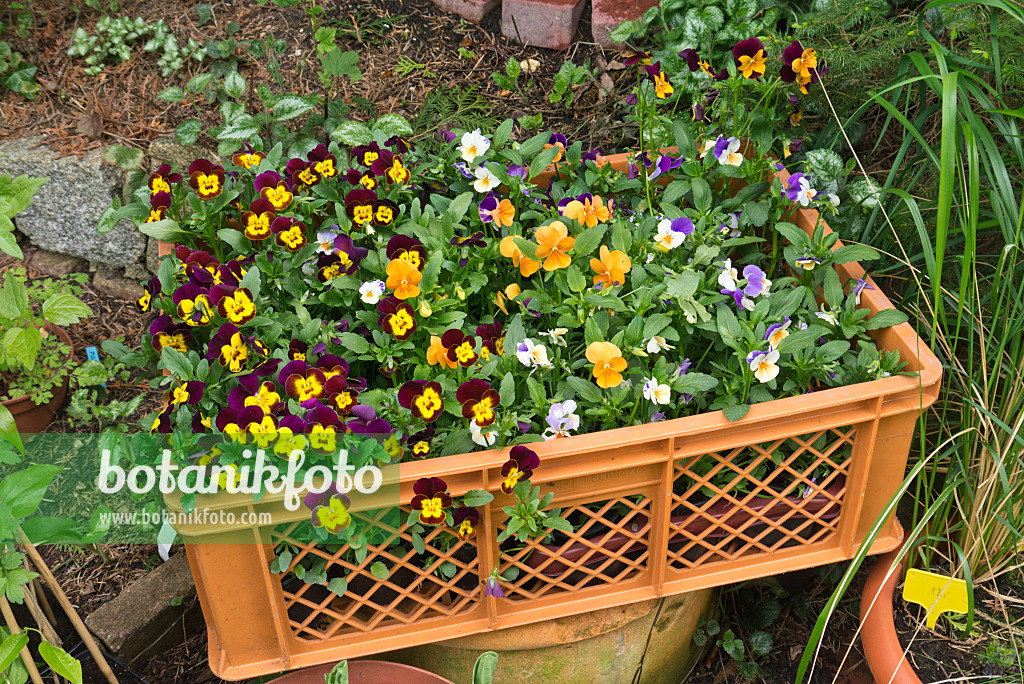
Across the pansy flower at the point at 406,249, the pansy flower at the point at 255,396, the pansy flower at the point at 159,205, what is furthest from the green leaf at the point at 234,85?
the pansy flower at the point at 255,396

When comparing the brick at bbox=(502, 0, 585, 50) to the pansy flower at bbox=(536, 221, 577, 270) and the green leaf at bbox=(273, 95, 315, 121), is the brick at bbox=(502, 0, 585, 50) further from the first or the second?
the pansy flower at bbox=(536, 221, 577, 270)

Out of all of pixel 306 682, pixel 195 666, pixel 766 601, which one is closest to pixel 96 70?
pixel 195 666

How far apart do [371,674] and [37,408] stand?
145 cm

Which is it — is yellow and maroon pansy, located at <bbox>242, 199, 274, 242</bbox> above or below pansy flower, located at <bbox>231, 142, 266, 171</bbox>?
below

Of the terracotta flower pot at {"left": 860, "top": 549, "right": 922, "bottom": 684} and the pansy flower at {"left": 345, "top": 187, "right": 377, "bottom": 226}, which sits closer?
the terracotta flower pot at {"left": 860, "top": 549, "right": 922, "bottom": 684}

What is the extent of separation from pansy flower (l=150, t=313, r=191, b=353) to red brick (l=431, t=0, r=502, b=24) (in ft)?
5.63

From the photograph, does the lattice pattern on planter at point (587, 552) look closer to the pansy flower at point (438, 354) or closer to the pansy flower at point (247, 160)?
the pansy flower at point (438, 354)

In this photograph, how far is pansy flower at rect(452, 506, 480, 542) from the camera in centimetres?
145

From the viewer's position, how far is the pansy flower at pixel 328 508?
1345 millimetres

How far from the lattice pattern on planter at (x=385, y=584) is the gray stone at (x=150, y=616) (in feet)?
2.09

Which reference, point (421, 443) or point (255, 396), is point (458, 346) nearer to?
point (421, 443)

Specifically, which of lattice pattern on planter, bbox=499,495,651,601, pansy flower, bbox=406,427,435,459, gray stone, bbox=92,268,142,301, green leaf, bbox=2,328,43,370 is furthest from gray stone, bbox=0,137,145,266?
lattice pattern on planter, bbox=499,495,651,601

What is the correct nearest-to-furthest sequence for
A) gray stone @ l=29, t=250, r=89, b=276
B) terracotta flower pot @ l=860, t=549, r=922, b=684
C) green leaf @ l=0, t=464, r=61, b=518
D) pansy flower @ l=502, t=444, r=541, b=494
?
green leaf @ l=0, t=464, r=61, b=518 → pansy flower @ l=502, t=444, r=541, b=494 → terracotta flower pot @ l=860, t=549, r=922, b=684 → gray stone @ l=29, t=250, r=89, b=276

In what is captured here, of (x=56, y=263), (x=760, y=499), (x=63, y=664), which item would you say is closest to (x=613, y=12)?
(x=760, y=499)
